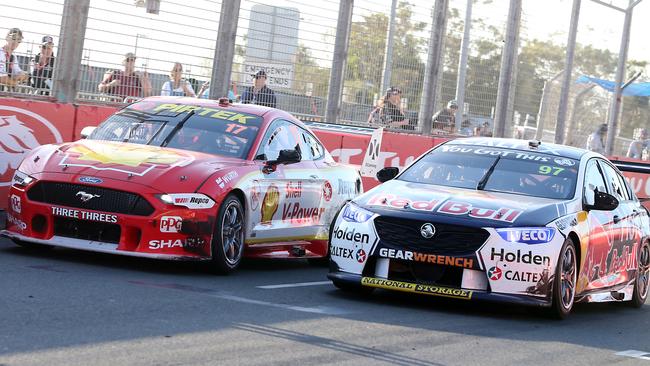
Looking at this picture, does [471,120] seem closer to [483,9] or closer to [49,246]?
[483,9]

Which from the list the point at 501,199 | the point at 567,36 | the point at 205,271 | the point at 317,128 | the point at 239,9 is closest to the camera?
the point at 501,199

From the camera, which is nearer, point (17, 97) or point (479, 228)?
point (479, 228)

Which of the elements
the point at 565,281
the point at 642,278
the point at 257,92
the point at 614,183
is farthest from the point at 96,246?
the point at 257,92

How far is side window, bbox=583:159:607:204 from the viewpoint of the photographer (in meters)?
11.0

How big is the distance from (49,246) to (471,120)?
43.2 ft

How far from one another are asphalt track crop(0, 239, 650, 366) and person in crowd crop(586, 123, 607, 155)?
52.9ft

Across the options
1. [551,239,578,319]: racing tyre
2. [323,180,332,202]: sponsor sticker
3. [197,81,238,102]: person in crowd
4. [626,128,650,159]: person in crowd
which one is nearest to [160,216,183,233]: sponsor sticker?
[323,180,332,202]: sponsor sticker

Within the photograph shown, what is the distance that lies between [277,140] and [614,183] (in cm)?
321

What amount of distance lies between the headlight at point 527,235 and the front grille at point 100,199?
287cm

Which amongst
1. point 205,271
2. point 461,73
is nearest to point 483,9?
point 461,73

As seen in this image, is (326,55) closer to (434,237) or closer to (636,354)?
(434,237)

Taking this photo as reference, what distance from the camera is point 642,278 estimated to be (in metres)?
12.3

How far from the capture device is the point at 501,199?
1032 cm

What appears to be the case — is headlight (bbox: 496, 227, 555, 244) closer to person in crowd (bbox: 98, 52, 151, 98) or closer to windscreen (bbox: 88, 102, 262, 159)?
windscreen (bbox: 88, 102, 262, 159)
